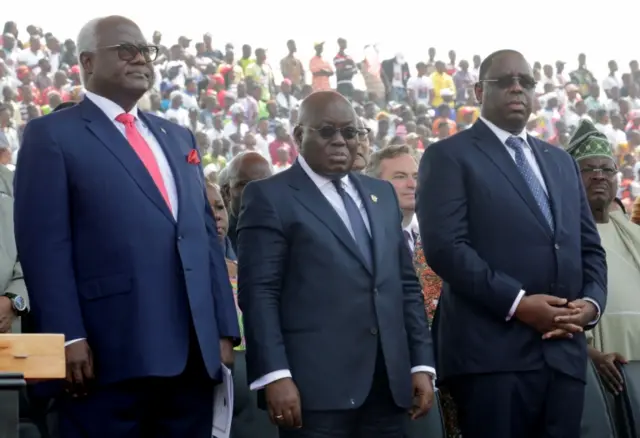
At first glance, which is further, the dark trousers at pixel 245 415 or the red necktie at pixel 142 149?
the dark trousers at pixel 245 415

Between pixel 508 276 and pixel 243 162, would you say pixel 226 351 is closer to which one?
pixel 508 276

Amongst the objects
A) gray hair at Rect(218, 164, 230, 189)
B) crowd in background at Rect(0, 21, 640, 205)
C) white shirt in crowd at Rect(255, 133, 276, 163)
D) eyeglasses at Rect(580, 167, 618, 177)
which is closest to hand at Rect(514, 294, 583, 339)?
eyeglasses at Rect(580, 167, 618, 177)

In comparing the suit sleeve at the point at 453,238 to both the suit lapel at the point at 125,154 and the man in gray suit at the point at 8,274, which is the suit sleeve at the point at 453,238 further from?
the man in gray suit at the point at 8,274

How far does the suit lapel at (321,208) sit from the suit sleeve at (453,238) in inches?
14.1

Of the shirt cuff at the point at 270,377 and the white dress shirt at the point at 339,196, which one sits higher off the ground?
the white dress shirt at the point at 339,196

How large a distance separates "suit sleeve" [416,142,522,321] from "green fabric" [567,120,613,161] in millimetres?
1227

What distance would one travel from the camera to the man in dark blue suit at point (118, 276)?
3.28 metres

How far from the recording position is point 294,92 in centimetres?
2103

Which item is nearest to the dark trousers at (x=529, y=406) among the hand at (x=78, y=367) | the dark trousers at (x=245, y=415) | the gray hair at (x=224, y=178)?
the dark trousers at (x=245, y=415)

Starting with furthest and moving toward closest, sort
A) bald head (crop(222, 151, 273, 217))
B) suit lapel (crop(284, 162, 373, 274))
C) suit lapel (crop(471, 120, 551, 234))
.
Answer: bald head (crop(222, 151, 273, 217)) < suit lapel (crop(471, 120, 551, 234)) < suit lapel (crop(284, 162, 373, 274))

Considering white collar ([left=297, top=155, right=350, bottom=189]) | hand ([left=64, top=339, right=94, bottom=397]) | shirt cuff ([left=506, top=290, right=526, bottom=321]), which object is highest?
white collar ([left=297, top=155, right=350, bottom=189])

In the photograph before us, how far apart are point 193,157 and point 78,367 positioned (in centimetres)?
76

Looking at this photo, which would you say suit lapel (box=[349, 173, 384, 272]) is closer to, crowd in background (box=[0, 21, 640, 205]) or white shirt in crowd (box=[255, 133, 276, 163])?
crowd in background (box=[0, 21, 640, 205])

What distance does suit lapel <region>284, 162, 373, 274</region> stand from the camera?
3750 millimetres
